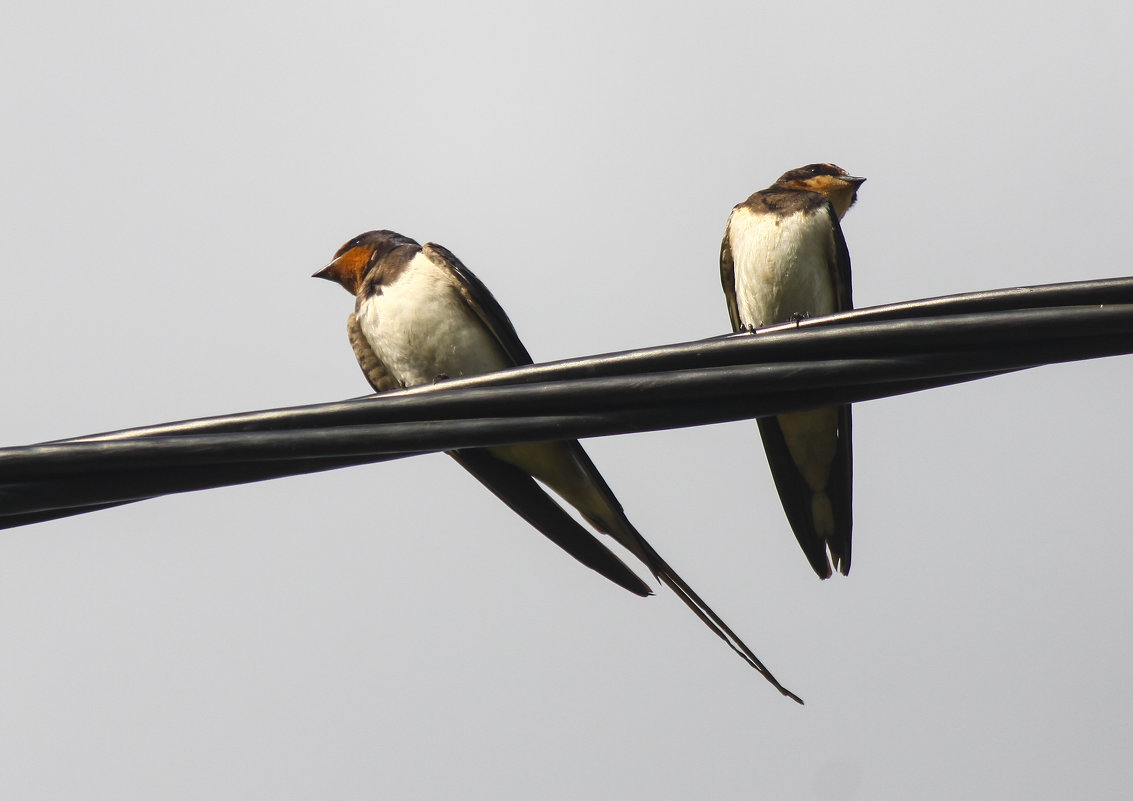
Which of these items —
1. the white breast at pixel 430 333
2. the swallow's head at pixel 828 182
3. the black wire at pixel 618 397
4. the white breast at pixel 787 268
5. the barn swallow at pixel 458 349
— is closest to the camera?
the black wire at pixel 618 397

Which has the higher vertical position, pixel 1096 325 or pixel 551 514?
pixel 1096 325

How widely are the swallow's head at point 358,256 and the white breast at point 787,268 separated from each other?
1315 mm

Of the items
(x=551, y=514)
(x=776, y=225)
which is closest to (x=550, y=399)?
(x=551, y=514)

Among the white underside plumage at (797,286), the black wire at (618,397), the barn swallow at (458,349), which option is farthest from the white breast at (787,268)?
the black wire at (618,397)

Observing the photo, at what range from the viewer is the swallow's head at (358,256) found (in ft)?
17.8

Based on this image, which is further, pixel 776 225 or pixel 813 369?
pixel 776 225

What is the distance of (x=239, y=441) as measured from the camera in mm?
2188

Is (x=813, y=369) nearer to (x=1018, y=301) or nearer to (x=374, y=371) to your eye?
(x=1018, y=301)

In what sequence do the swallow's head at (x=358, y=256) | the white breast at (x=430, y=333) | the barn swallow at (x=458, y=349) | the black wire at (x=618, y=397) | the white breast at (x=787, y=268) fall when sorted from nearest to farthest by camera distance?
the black wire at (x=618, y=397), the barn swallow at (x=458, y=349), the white breast at (x=430, y=333), the white breast at (x=787, y=268), the swallow's head at (x=358, y=256)

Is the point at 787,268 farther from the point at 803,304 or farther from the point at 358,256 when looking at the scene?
the point at 358,256

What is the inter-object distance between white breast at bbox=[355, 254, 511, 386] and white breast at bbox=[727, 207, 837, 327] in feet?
3.25

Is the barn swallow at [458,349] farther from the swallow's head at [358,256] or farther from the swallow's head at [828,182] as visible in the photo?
the swallow's head at [828,182]

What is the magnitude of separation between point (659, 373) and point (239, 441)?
69 cm

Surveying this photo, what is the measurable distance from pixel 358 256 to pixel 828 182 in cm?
193
